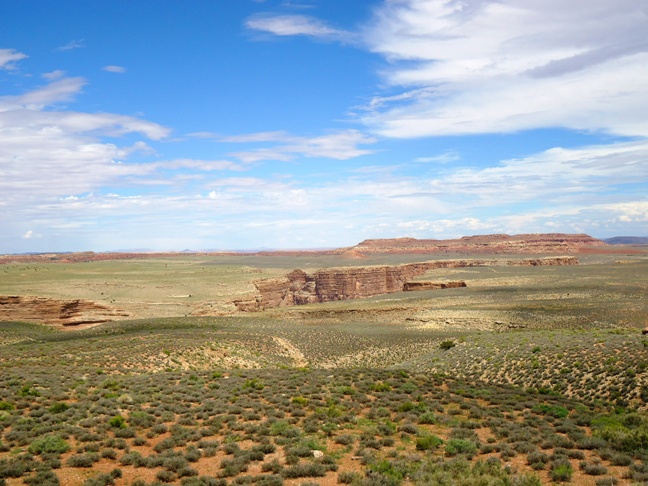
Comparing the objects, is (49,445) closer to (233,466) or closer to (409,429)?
(233,466)

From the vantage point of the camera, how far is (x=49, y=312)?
56.6 metres

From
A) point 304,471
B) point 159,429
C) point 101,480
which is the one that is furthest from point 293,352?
point 101,480

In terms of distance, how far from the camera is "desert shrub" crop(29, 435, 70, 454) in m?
13.0

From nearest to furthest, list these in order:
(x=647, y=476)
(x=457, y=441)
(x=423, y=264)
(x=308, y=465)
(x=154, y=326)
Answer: (x=647, y=476)
(x=308, y=465)
(x=457, y=441)
(x=154, y=326)
(x=423, y=264)

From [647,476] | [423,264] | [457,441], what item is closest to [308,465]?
[457,441]

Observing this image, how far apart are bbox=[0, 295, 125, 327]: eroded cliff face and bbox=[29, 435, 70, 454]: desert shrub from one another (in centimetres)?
4706

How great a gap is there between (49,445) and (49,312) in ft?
166

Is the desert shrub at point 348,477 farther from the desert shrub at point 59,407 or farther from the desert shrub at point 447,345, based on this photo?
the desert shrub at point 447,345

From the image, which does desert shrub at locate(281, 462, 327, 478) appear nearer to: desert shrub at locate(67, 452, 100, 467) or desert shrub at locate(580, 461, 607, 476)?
desert shrub at locate(67, 452, 100, 467)

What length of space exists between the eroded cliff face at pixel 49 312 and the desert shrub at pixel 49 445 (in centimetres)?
4706

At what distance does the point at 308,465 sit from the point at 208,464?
2.90 m

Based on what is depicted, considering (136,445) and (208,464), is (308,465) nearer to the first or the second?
(208,464)

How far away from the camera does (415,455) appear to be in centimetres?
1304

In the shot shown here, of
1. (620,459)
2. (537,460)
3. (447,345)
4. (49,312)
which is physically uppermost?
(620,459)
